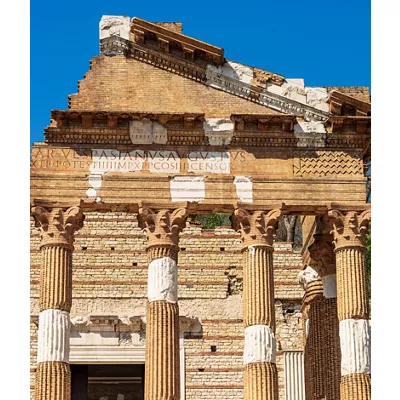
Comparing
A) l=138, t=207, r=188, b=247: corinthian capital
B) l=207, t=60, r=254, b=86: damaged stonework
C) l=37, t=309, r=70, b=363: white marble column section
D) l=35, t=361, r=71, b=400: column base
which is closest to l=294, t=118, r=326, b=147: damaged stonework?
l=207, t=60, r=254, b=86: damaged stonework

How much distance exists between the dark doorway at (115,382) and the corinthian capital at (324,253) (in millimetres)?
6079

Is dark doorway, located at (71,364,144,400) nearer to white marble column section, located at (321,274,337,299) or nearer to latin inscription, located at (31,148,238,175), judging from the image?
white marble column section, located at (321,274,337,299)

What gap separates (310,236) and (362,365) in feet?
14.7

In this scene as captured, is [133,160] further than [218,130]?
No

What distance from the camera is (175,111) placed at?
29.3 meters

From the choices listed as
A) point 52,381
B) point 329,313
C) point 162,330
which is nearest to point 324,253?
point 329,313

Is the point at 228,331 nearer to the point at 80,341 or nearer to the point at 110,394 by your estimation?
the point at 80,341

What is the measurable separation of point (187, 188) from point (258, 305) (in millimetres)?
2892

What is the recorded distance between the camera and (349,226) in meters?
28.9

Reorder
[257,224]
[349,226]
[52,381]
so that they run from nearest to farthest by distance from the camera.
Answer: [52,381] → [257,224] → [349,226]

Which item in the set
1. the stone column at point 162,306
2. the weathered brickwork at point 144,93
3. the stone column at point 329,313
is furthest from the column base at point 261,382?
the weathered brickwork at point 144,93

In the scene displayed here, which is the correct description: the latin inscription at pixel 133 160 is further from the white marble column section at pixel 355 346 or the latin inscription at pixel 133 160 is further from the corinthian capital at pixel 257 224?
the white marble column section at pixel 355 346

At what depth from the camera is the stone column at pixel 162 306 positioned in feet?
89.9

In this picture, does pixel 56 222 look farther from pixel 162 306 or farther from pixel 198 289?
pixel 198 289
